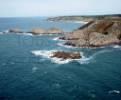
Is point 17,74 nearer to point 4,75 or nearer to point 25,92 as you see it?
point 4,75

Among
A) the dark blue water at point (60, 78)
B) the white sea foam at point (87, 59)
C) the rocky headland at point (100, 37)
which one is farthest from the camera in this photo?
the rocky headland at point (100, 37)

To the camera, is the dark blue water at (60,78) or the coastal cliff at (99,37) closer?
the dark blue water at (60,78)

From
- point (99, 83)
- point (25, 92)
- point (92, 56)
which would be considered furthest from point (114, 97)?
point (92, 56)

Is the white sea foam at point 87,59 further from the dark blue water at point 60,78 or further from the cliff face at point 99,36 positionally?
the cliff face at point 99,36

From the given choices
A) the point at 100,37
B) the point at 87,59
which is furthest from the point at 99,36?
the point at 87,59

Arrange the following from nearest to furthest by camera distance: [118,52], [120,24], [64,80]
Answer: [64,80] → [118,52] → [120,24]

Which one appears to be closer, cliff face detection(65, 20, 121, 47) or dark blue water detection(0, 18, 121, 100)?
dark blue water detection(0, 18, 121, 100)

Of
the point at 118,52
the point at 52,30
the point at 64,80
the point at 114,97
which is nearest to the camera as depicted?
the point at 114,97

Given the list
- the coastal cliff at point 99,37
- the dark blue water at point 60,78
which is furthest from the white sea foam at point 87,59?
the coastal cliff at point 99,37

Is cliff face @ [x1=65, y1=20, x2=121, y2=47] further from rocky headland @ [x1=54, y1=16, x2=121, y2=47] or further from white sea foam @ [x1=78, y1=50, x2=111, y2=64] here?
white sea foam @ [x1=78, y1=50, x2=111, y2=64]

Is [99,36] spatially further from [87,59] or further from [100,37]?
[87,59]

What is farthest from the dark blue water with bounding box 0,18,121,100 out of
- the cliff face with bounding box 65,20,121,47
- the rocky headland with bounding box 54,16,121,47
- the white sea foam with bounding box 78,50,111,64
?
the cliff face with bounding box 65,20,121,47
